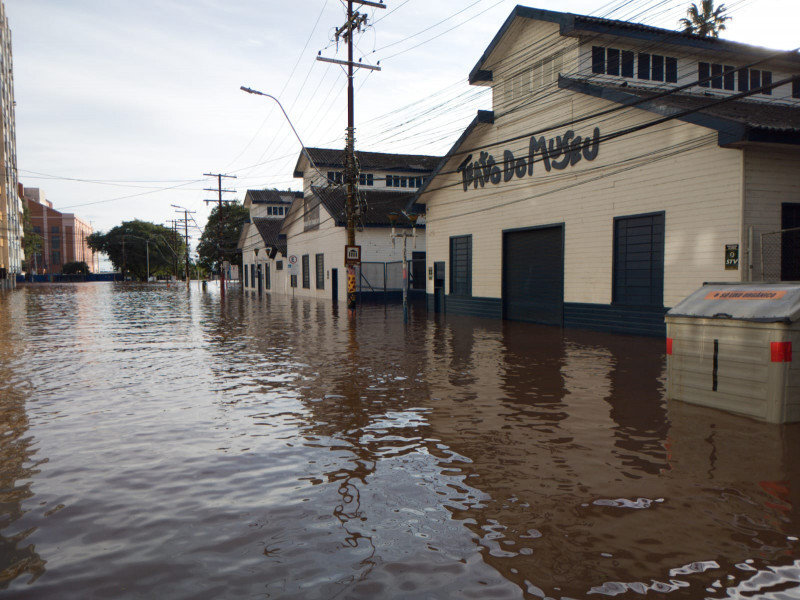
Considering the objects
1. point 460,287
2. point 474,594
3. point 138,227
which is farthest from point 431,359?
point 138,227

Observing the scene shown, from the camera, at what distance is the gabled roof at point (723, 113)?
12773 mm

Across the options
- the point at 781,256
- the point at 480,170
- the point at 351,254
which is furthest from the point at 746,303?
the point at 351,254

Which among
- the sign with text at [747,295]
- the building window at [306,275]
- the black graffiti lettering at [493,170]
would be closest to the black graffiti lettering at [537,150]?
the black graffiti lettering at [493,170]

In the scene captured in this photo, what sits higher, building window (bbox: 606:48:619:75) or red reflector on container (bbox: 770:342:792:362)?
building window (bbox: 606:48:619:75)

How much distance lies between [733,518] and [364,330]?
15.5 metres

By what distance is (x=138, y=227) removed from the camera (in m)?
128

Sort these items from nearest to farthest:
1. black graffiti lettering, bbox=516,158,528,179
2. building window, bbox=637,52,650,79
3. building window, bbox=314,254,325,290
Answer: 1. building window, bbox=637,52,650,79
2. black graffiti lettering, bbox=516,158,528,179
3. building window, bbox=314,254,325,290

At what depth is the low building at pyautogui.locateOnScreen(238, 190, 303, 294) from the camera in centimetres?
5481

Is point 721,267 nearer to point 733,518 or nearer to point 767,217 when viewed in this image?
point 767,217

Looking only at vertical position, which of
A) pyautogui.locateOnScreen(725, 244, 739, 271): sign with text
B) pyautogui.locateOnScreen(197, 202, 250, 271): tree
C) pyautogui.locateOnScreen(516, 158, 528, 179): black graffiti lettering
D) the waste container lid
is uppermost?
pyautogui.locateOnScreen(197, 202, 250, 271): tree

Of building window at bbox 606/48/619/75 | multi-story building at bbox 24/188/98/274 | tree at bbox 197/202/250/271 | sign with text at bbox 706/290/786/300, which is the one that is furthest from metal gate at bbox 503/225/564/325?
multi-story building at bbox 24/188/98/274

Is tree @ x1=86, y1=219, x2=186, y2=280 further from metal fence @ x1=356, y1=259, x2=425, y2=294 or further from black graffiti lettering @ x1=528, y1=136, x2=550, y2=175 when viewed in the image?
black graffiti lettering @ x1=528, y1=136, x2=550, y2=175

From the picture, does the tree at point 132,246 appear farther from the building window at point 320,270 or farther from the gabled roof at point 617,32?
the gabled roof at point 617,32

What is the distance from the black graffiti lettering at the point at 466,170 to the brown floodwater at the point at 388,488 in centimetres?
1376
